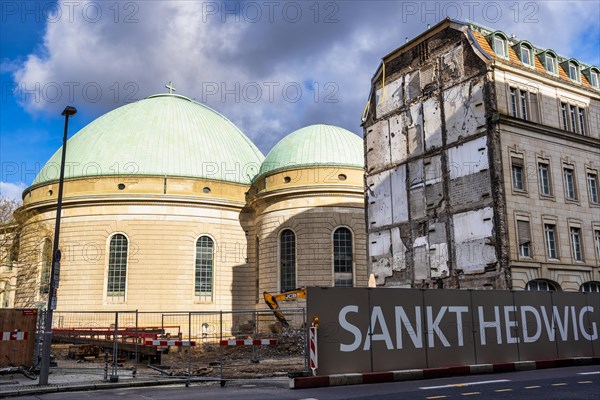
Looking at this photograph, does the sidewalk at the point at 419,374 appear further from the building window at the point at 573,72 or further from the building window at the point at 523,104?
the building window at the point at 573,72

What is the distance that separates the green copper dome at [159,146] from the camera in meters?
44.9

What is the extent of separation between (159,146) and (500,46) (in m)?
27.2

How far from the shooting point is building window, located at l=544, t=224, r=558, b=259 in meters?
27.8

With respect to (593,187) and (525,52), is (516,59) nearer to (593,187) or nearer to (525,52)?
(525,52)

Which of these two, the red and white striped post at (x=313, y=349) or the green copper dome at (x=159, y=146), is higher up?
the green copper dome at (x=159, y=146)

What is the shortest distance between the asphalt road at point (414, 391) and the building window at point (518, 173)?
1300cm

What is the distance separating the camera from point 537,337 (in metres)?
18.8

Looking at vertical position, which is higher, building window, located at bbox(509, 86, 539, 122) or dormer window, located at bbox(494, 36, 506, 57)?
dormer window, located at bbox(494, 36, 506, 57)

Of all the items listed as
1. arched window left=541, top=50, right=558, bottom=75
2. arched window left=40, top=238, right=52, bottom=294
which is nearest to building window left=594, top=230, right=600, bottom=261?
arched window left=541, top=50, right=558, bottom=75

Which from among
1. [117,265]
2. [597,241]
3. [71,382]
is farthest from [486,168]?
[117,265]

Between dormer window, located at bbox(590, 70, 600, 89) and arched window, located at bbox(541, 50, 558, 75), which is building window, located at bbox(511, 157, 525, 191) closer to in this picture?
arched window, located at bbox(541, 50, 558, 75)

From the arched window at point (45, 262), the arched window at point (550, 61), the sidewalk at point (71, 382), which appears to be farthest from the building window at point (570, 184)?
the arched window at point (45, 262)

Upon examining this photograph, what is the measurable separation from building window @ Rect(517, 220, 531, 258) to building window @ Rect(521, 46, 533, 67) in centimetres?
862

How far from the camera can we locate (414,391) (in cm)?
1285
